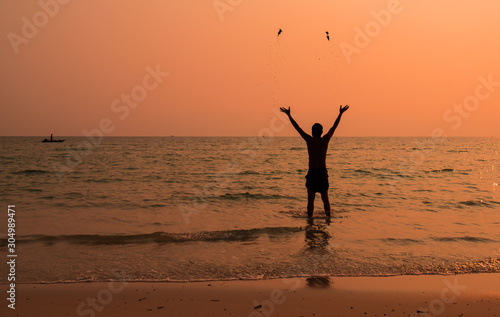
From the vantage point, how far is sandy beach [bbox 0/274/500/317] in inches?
178

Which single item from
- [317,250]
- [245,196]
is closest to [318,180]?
[317,250]

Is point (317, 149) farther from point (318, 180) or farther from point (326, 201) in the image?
point (326, 201)

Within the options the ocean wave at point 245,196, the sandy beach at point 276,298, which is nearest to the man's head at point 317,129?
the sandy beach at point 276,298

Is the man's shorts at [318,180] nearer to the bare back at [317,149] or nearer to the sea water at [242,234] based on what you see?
the bare back at [317,149]

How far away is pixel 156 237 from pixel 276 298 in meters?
4.15

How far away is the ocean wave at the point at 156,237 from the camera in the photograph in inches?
316

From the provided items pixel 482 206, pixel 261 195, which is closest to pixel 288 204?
pixel 261 195

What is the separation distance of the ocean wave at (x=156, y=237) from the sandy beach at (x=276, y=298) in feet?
8.34

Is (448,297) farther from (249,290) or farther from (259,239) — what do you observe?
(259,239)

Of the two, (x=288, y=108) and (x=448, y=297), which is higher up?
(x=288, y=108)

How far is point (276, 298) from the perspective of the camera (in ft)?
16.1

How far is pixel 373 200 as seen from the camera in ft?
44.5

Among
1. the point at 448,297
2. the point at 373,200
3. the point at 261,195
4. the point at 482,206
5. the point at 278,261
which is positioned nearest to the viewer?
the point at 448,297

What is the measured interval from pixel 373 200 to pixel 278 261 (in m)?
8.04
